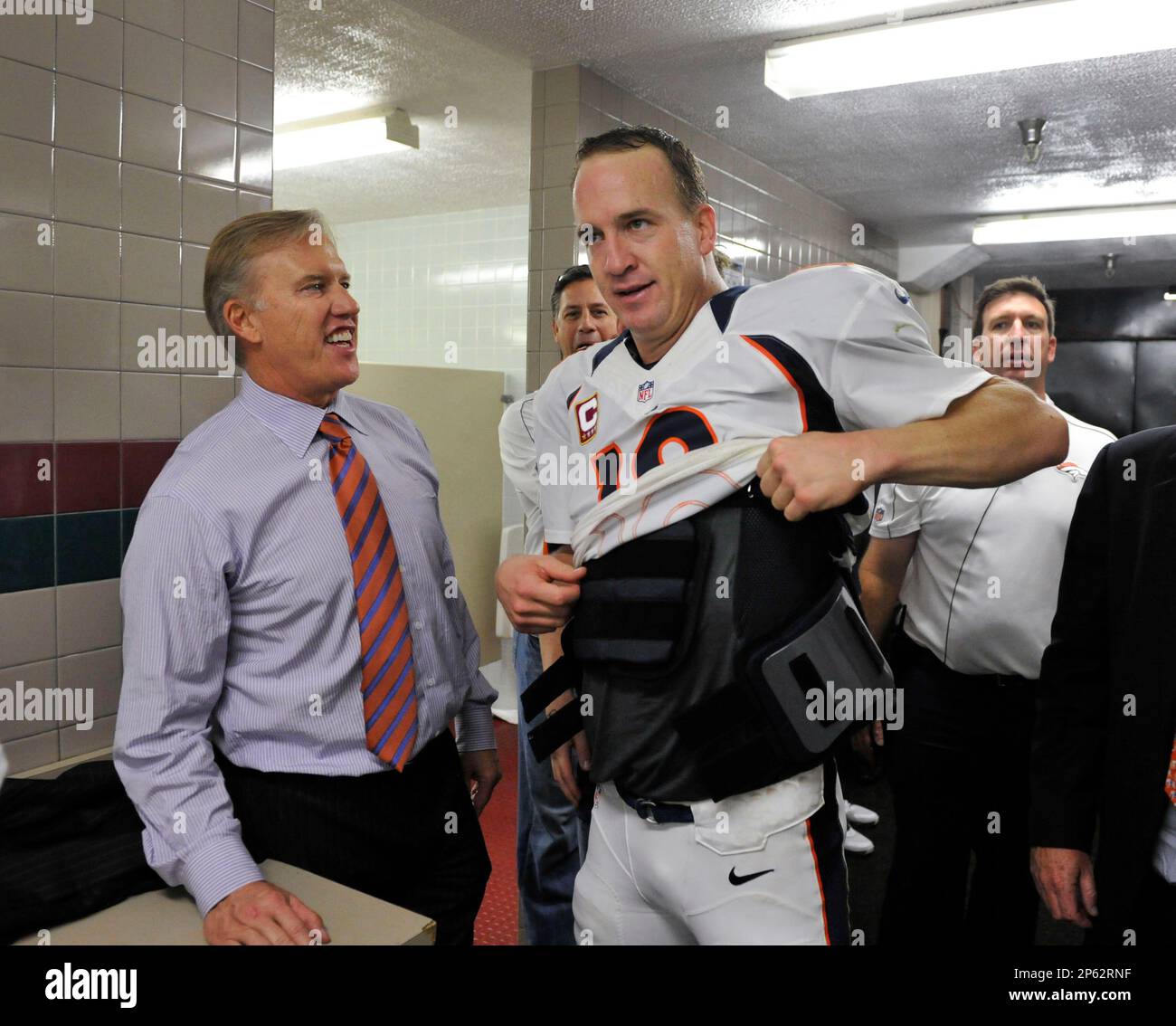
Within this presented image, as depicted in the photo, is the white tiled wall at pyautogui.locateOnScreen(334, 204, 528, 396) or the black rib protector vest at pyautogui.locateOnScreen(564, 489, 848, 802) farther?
the white tiled wall at pyautogui.locateOnScreen(334, 204, 528, 396)

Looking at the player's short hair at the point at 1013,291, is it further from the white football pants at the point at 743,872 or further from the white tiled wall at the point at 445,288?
the white tiled wall at the point at 445,288

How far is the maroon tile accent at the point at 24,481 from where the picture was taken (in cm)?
188

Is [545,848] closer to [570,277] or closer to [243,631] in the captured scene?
[243,631]

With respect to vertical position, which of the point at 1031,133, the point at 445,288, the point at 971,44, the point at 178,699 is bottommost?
the point at 178,699

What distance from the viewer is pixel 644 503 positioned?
1.21m

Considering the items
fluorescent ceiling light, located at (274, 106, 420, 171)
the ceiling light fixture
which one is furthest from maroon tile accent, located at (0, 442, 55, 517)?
the ceiling light fixture

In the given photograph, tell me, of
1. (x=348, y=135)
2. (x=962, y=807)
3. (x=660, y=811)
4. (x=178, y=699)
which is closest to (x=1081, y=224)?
(x=348, y=135)

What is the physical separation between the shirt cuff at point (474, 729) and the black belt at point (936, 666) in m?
0.98

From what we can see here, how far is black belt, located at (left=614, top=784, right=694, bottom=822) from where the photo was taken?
3.97 feet

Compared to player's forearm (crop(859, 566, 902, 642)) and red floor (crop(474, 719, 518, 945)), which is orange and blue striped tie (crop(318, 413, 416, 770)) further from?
red floor (crop(474, 719, 518, 945))

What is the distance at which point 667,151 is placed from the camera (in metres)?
1.30

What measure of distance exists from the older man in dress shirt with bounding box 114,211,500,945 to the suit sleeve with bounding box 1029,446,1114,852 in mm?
950

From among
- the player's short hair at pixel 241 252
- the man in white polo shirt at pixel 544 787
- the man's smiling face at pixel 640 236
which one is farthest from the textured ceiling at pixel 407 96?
the man's smiling face at pixel 640 236

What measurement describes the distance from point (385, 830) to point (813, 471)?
0.93 metres
